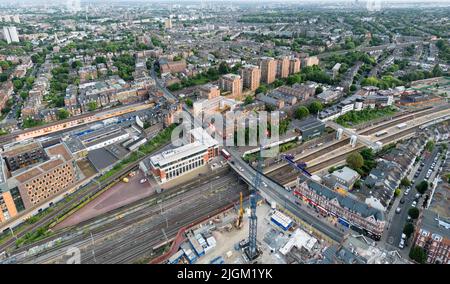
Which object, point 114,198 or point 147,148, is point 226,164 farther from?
point 114,198

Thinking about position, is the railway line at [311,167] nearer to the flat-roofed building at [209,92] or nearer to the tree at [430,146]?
the tree at [430,146]

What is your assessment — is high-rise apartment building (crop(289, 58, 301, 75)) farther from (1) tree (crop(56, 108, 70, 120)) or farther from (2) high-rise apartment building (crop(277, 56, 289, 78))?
(1) tree (crop(56, 108, 70, 120))

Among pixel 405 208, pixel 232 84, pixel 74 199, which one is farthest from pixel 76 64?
pixel 405 208

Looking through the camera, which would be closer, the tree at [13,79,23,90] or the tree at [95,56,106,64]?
the tree at [13,79,23,90]

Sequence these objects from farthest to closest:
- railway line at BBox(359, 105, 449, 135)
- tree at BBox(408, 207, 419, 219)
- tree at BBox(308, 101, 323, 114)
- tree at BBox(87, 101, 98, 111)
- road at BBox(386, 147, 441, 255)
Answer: tree at BBox(87, 101, 98, 111) < tree at BBox(308, 101, 323, 114) < railway line at BBox(359, 105, 449, 135) < tree at BBox(408, 207, 419, 219) < road at BBox(386, 147, 441, 255)

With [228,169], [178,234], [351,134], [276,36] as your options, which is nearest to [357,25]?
[276,36]

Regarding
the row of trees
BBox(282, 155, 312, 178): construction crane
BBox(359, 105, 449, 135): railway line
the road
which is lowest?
the road

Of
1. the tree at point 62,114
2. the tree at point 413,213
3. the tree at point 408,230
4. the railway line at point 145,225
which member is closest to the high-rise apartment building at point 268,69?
the railway line at point 145,225

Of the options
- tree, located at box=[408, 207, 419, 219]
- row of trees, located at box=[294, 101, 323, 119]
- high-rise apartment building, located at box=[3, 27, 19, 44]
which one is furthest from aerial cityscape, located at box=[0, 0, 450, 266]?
high-rise apartment building, located at box=[3, 27, 19, 44]
